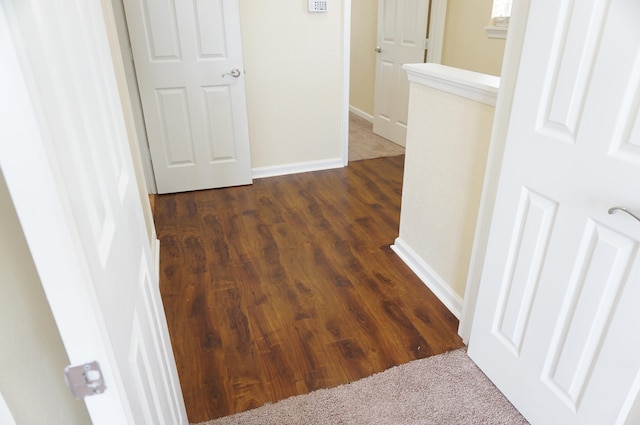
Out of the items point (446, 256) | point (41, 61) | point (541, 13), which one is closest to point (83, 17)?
point (41, 61)

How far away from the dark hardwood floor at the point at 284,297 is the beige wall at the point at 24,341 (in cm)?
103

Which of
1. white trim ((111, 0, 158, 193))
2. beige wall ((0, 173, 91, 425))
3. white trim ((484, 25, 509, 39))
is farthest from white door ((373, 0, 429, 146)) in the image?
beige wall ((0, 173, 91, 425))

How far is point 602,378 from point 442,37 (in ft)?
11.7

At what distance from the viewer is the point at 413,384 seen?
172cm

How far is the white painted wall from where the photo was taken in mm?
1847

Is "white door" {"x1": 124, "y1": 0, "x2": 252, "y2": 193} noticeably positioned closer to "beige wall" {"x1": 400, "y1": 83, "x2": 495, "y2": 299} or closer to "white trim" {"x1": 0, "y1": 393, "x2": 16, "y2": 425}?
"beige wall" {"x1": 400, "y1": 83, "x2": 495, "y2": 299}

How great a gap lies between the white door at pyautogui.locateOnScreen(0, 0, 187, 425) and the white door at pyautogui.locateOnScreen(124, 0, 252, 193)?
2270 mm

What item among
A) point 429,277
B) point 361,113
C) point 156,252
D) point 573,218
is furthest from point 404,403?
point 361,113

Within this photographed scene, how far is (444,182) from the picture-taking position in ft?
6.85

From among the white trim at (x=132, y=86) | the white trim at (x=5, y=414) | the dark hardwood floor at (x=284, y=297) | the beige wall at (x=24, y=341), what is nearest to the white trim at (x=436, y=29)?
the dark hardwood floor at (x=284, y=297)

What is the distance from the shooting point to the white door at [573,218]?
1069mm

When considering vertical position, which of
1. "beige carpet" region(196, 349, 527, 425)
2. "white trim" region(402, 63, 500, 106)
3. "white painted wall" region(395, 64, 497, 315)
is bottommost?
"beige carpet" region(196, 349, 527, 425)

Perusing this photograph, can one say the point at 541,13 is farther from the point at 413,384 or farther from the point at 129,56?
the point at 129,56

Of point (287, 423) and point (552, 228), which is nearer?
point (552, 228)
